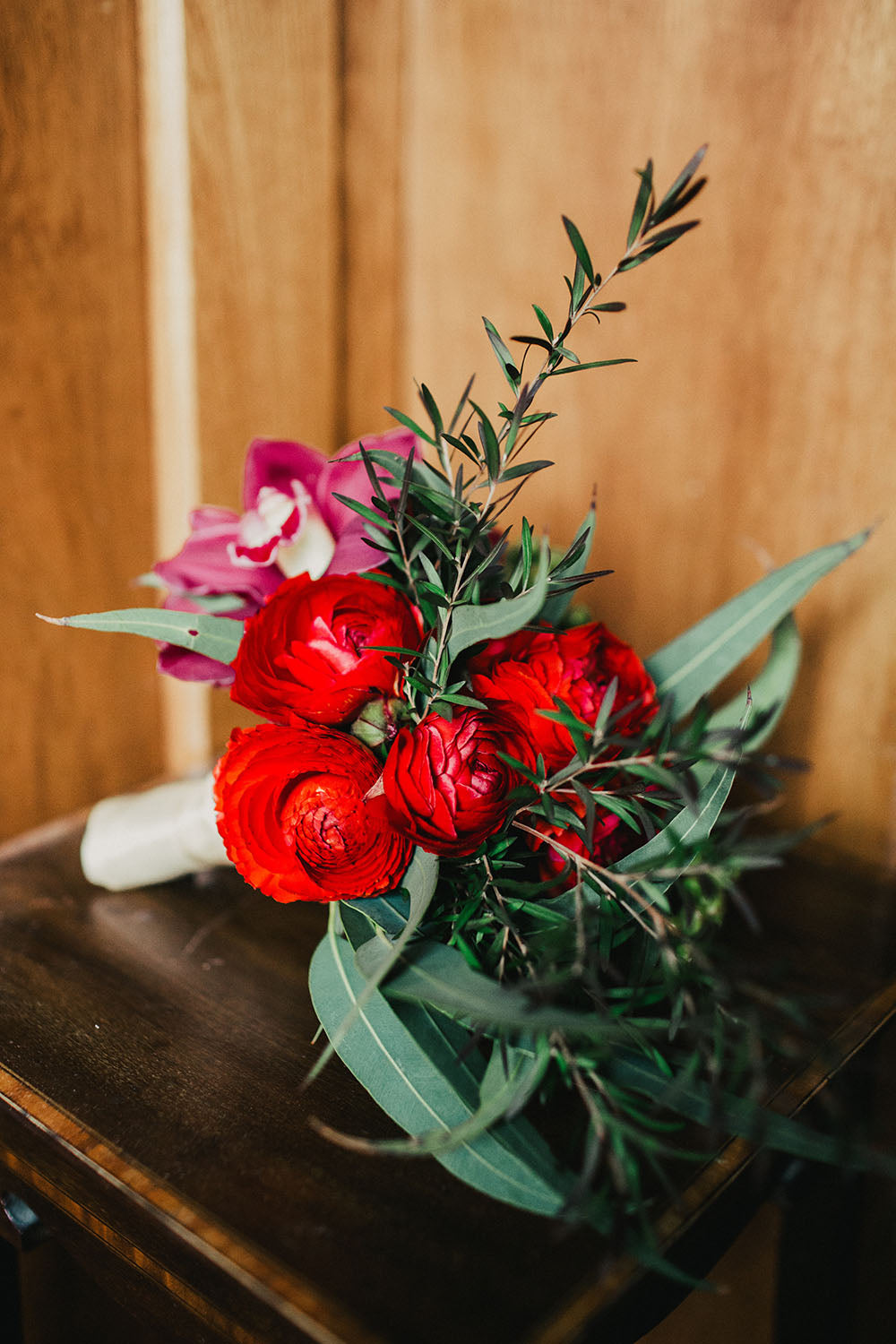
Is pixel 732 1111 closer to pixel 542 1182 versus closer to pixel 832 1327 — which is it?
pixel 542 1182

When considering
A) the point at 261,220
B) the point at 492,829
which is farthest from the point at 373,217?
the point at 492,829

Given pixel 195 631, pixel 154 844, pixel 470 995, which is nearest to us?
pixel 470 995

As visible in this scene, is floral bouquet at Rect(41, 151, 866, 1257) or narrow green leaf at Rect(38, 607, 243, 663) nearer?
floral bouquet at Rect(41, 151, 866, 1257)

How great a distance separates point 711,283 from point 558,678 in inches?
17.1

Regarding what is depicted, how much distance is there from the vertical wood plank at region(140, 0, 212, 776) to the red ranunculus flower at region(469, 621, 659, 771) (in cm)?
45

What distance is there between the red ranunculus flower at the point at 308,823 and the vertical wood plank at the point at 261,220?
0.45 metres

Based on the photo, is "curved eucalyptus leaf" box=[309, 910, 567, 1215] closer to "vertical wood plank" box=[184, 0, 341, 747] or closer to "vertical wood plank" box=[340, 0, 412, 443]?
"vertical wood plank" box=[184, 0, 341, 747]

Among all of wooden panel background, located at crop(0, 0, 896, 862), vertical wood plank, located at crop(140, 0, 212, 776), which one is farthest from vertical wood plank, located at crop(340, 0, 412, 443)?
vertical wood plank, located at crop(140, 0, 212, 776)

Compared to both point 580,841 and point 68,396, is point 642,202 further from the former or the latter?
point 68,396

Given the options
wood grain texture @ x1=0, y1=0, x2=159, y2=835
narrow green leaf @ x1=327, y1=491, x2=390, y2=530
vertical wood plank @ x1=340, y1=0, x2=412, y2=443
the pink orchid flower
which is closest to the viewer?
narrow green leaf @ x1=327, y1=491, x2=390, y2=530

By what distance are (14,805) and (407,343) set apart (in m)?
0.56

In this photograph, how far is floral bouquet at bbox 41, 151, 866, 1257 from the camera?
39 centimetres

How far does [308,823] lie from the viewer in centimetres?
44

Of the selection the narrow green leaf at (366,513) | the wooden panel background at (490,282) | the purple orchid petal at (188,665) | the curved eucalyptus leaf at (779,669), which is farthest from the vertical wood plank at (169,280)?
the curved eucalyptus leaf at (779,669)
